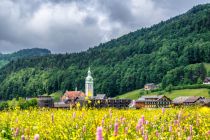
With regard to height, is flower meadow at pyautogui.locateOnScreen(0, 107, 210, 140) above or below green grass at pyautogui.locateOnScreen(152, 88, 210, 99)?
below

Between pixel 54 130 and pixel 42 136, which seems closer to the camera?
pixel 42 136

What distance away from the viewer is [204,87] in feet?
561

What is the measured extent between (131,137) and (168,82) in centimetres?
18790

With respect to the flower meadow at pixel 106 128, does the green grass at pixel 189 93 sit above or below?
above

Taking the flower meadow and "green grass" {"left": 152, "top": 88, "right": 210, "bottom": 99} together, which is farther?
"green grass" {"left": 152, "top": 88, "right": 210, "bottom": 99}

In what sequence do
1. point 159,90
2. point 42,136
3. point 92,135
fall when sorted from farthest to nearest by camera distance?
1. point 159,90
2. point 42,136
3. point 92,135

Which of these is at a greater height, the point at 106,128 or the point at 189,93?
the point at 189,93

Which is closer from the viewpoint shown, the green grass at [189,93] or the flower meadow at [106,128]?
the flower meadow at [106,128]

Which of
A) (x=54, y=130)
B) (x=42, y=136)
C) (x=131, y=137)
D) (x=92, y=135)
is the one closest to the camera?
(x=131, y=137)

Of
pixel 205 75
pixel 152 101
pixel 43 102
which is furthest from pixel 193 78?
pixel 43 102

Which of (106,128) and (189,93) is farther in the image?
(189,93)

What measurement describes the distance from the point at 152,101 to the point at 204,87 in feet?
85.7

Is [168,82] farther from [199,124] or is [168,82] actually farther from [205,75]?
[199,124]

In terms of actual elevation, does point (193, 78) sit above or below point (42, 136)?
above
